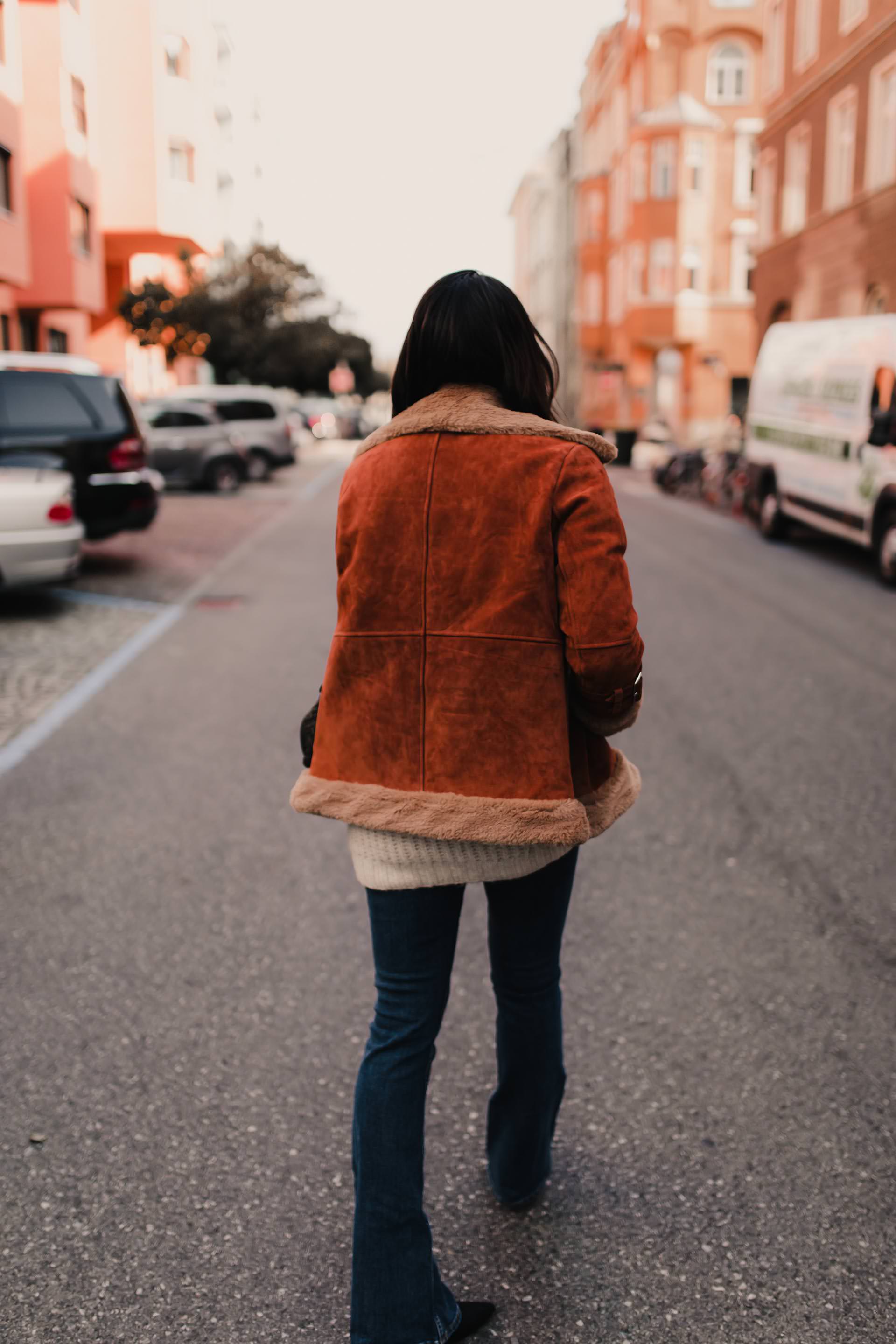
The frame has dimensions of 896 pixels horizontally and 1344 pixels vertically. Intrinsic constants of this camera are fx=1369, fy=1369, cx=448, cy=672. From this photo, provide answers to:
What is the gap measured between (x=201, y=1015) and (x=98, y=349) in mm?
35917

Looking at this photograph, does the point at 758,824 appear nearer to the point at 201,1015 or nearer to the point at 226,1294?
the point at 201,1015

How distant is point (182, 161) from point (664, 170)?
15584mm

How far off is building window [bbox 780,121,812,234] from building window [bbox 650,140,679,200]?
16.0m

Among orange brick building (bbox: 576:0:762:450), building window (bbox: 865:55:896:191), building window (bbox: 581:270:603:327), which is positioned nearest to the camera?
building window (bbox: 865:55:896:191)

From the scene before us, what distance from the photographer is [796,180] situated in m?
29.0

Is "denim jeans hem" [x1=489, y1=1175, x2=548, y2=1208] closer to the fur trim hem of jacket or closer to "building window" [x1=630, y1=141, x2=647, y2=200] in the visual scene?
the fur trim hem of jacket

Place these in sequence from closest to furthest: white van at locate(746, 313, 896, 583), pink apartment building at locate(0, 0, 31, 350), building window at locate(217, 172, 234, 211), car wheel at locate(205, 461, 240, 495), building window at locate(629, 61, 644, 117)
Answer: white van at locate(746, 313, 896, 583)
pink apartment building at locate(0, 0, 31, 350)
car wheel at locate(205, 461, 240, 495)
building window at locate(629, 61, 644, 117)
building window at locate(217, 172, 234, 211)

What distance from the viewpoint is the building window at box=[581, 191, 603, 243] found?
5519 centimetres

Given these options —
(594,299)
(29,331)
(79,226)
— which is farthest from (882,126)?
(594,299)

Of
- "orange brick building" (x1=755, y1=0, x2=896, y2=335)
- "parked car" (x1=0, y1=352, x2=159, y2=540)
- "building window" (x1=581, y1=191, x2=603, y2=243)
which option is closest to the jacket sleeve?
"parked car" (x1=0, y1=352, x2=159, y2=540)

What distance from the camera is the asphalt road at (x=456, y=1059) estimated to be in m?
2.54

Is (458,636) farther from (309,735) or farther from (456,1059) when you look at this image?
(456,1059)

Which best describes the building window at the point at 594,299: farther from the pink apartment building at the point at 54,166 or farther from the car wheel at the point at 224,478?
the car wheel at the point at 224,478

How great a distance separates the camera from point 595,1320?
2443 mm
